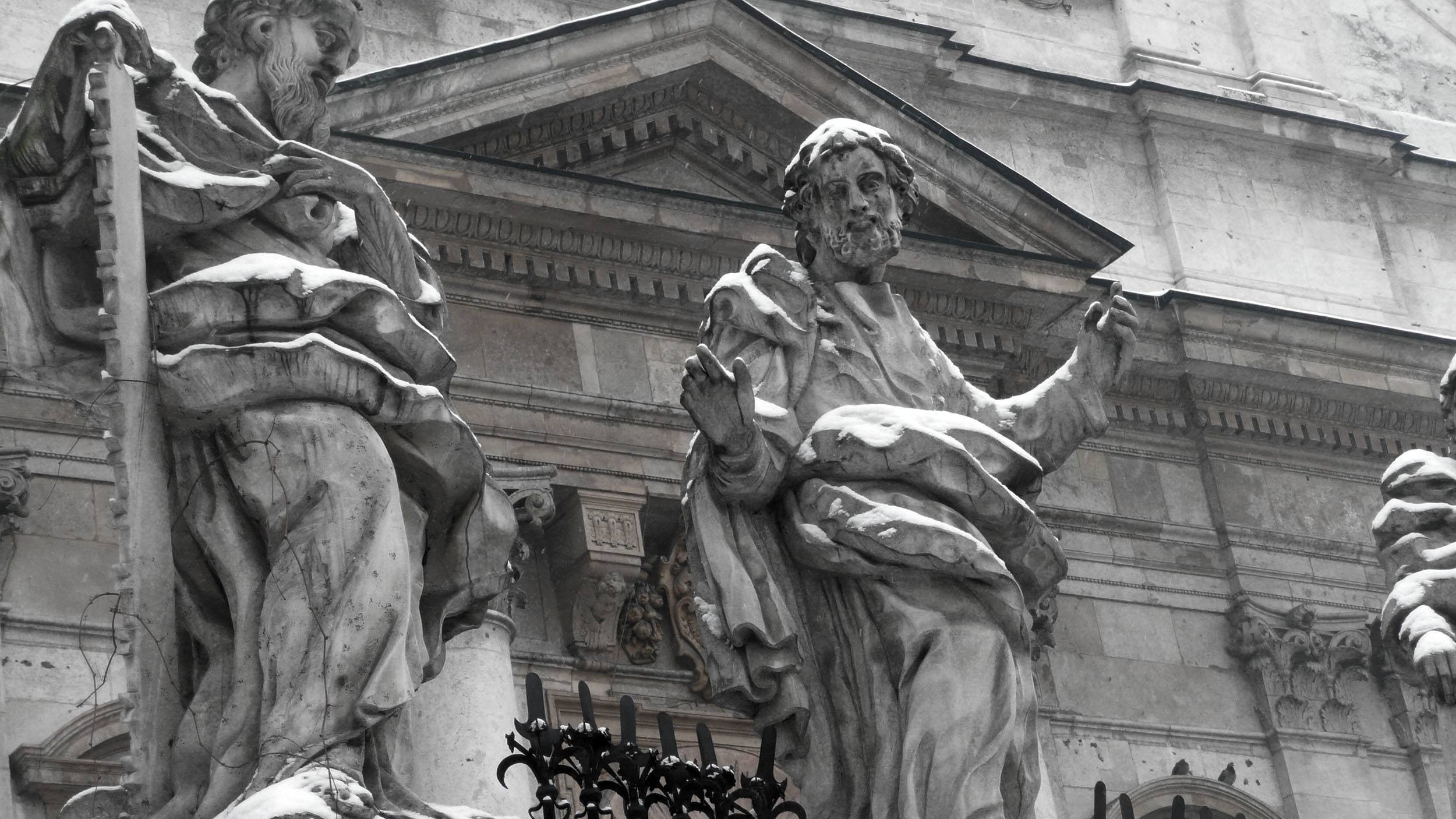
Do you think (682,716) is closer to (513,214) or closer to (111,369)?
(513,214)

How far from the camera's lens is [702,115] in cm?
1697

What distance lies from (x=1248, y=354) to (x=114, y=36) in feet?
40.3

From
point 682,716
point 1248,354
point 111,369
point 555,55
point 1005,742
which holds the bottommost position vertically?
point 1005,742

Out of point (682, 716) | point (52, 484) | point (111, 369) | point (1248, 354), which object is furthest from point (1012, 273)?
point (111, 369)

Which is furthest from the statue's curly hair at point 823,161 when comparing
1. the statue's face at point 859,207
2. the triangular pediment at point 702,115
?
the triangular pediment at point 702,115

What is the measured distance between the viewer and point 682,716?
50.0ft

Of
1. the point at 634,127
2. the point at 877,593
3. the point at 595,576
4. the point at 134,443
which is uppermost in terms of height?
the point at 634,127

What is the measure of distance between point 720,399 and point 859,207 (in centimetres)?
97

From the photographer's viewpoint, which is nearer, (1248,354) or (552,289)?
(552,289)

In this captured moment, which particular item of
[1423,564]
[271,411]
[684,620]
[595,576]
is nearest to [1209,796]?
[684,620]

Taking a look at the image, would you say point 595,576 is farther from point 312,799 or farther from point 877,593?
point 312,799

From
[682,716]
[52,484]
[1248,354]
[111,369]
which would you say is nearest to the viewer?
[111,369]

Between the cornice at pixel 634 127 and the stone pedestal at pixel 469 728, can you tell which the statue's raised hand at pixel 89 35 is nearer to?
the stone pedestal at pixel 469 728

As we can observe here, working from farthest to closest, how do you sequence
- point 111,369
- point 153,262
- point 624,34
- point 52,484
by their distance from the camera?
point 624,34
point 52,484
point 153,262
point 111,369
